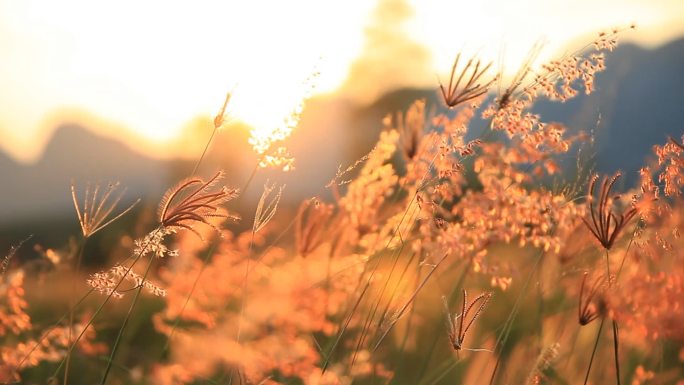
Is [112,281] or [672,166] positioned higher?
[672,166]

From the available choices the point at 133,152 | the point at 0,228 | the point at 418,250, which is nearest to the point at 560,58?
the point at 418,250

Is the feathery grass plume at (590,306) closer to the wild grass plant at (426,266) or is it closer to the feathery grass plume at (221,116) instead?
the wild grass plant at (426,266)

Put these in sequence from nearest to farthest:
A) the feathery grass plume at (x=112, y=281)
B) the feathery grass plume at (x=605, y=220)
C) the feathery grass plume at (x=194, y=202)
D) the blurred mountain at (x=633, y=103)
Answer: the feathery grass plume at (x=194, y=202), the feathery grass plume at (x=112, y=281), the feathery grass plume at (x=605, y=220), the blurred mountain at (x=633, y=103)

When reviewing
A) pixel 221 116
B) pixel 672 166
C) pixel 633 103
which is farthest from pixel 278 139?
pixel 633 103

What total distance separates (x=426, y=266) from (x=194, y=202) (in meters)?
1.78

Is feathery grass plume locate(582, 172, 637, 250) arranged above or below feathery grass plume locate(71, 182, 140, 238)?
above

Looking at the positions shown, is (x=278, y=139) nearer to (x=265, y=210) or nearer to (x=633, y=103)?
(x=265, y=210)

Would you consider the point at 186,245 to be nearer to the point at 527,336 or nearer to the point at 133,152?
the point at 527,336

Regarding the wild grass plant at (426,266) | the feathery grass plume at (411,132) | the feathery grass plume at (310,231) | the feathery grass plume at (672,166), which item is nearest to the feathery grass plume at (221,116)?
the wild grass plant at (426,266)

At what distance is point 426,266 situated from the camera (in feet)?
13.7

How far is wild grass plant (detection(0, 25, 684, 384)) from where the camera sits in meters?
3.07

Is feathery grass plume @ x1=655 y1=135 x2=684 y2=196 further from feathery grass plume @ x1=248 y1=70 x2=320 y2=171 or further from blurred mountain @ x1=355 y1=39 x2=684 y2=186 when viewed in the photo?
blurred mountain @ x1=355 y1=39 x2=684 y2=186

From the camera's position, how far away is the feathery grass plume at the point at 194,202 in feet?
8.82

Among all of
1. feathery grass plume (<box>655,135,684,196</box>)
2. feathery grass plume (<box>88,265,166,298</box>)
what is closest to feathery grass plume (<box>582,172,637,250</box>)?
feathery grass plume (<box>655,135,684,196</box>)
